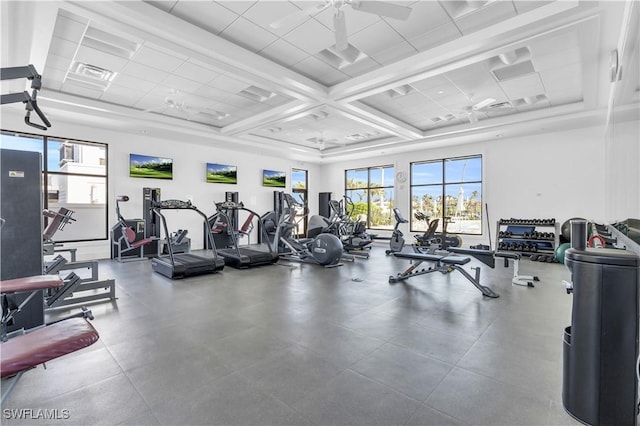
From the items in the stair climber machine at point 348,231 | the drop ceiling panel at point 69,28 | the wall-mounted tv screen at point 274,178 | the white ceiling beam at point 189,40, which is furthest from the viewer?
the wall-mounted tv screen at point 274,178

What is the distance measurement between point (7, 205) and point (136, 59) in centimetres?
333

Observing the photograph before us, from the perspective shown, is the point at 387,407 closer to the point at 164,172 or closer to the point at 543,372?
the point at 543,372

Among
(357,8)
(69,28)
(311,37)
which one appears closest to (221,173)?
(69,28)

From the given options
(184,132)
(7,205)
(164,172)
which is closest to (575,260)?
(7,205)

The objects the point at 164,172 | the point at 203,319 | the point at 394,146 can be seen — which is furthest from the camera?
the point at 394,146

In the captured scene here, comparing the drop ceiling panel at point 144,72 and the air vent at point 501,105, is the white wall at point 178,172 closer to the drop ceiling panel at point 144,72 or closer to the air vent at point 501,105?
the drop ceiling panel at point 144,72

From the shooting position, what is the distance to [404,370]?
234 centimetres

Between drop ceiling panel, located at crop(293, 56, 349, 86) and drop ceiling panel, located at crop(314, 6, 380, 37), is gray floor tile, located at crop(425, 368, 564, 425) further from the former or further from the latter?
drop ceiling panel, located at crop(293, 56, 349, 86)

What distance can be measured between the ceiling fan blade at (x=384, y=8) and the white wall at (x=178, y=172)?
685 centimetres

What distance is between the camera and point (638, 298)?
1.66m

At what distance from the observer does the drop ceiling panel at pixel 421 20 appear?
3.80 meters

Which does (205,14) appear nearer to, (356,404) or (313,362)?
(313,362)

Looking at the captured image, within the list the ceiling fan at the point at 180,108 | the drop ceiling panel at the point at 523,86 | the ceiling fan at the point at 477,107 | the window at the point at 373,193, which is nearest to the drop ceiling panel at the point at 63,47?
the ceiling fan at the point at 180,108

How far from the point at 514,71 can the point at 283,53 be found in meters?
4.13
